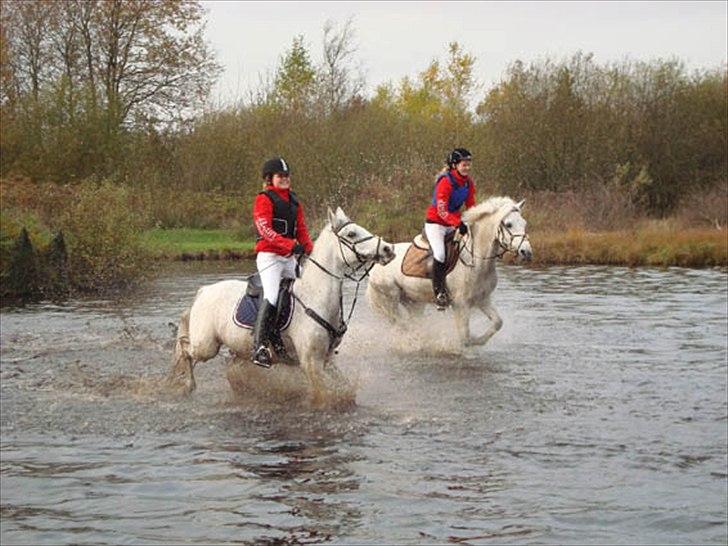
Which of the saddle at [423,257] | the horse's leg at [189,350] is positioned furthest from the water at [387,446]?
the saddle at [423,257]

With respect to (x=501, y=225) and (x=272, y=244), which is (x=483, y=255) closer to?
(x=501, y=225)

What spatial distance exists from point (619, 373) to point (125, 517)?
28.0ft

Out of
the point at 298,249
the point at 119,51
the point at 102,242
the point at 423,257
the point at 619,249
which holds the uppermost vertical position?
the point at 119,51

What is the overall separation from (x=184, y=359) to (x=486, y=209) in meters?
5.26

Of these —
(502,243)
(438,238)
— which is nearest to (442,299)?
(438,238)

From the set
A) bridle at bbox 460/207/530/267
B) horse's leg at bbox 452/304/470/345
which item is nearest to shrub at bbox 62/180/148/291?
horse's leg at bbox 452/304/470/345

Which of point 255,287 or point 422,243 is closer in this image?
point 255,287

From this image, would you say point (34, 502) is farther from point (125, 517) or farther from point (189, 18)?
point (189, 18)

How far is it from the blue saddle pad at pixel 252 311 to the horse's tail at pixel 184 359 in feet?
3.64

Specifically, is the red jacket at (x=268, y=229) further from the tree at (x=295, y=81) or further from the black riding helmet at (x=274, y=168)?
the tree at (x=295, y=81)

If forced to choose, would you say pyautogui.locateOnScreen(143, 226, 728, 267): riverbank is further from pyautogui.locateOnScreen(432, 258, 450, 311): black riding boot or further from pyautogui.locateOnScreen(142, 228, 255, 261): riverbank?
pyautogui.locateOnScreen(432, 258, 450, 311): black riding boot

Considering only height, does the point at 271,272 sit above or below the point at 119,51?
below

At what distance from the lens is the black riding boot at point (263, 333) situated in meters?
12.2

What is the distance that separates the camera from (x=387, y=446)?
11.2 m
